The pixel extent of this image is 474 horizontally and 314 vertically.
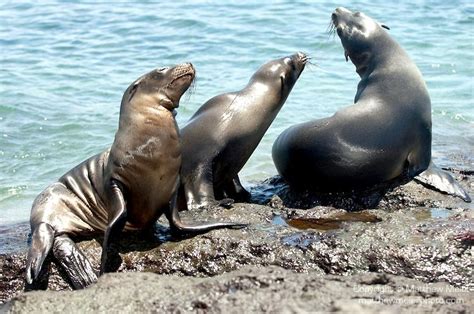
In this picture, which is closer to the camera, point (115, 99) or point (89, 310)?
point (89, 310)

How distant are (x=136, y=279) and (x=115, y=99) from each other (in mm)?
8326

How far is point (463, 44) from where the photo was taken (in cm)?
1559

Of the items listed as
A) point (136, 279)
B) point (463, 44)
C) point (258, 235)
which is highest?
point (136, 279)

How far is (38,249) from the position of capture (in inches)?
217

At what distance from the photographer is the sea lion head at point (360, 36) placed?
8445mm

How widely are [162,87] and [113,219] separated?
105 centimetres

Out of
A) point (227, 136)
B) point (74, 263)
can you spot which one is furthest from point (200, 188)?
point (74, 263)

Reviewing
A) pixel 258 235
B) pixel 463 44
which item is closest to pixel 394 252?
pixel 258 235

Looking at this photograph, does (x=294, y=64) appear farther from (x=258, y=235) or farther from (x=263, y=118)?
(x=258, y=235)

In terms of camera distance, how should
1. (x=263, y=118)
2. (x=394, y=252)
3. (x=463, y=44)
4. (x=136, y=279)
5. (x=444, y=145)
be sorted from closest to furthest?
(x=136, y=279) → (x=394, y=252) → (x=263, y=118) → (x=444, y=145) → (x=463, y=44)

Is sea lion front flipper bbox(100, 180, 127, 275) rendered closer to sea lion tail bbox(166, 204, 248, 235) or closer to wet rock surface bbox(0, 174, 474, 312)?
wet rock surface bbox(0, 174, 474, 312)

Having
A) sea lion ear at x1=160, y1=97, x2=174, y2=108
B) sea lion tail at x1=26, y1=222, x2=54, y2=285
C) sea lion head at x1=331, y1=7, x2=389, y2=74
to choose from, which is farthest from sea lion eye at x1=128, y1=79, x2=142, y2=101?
sea lion head at x1=331, y1=7, x2=389, y2=74

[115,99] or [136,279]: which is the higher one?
[136,279]

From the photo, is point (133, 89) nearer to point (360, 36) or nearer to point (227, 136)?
point (227, 136)
